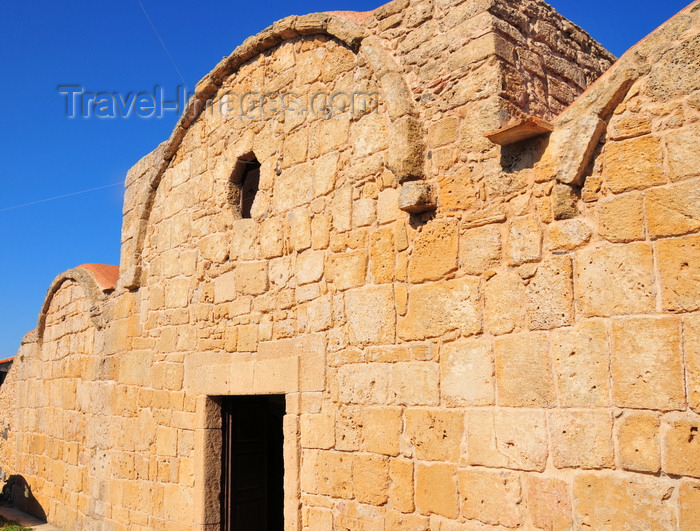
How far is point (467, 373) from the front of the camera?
10.6 ft

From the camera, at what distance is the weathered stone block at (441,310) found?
327 cm

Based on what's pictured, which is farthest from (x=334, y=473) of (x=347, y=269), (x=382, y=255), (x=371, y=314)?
(x=382, y=255)

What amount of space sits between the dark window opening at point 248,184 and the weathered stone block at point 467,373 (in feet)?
8.38

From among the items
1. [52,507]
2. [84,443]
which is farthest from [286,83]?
[52,507]

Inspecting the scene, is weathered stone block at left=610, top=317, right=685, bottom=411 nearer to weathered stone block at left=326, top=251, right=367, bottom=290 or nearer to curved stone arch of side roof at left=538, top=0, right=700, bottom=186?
curved stone arch of side roof at left=538, top=0, right=700, bottom=186

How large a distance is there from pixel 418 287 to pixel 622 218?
1.21 metres

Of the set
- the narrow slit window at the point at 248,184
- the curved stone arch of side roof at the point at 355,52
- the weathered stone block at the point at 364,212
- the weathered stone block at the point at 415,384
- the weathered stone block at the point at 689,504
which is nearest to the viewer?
the weathered stone block at the point at 689,504

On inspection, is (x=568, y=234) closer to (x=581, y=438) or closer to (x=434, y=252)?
(x=434, y=252)

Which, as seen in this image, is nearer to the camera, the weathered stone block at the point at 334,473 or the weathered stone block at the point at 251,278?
the weathered stone block at the point at 334,473

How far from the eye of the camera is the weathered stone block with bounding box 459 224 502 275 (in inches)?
126

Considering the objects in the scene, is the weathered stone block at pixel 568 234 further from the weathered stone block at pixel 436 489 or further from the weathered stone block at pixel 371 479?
the weathered stone block at pixel 371 479

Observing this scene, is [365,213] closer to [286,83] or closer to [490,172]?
[490,172]

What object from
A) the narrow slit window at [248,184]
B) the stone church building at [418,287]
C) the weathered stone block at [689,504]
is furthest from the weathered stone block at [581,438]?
the narrow slit window at [248,184]

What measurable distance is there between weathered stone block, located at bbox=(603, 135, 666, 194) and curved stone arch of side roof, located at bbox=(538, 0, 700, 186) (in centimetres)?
11
